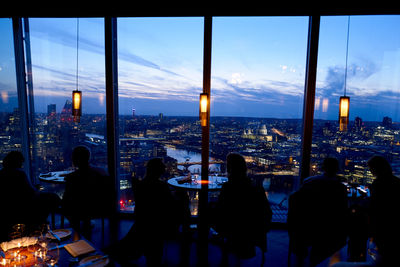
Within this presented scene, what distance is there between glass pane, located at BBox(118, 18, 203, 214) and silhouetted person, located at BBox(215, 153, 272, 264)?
1686 millimetres

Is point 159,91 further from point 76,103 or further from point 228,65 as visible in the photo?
point 76,103

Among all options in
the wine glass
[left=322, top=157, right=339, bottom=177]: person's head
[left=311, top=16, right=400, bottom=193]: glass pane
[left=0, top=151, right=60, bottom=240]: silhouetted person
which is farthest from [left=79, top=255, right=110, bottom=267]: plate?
[left=311, top=16, right=400, bottom=193]: glass pane

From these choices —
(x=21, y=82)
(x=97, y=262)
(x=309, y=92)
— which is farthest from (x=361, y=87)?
(x=21, y=82)

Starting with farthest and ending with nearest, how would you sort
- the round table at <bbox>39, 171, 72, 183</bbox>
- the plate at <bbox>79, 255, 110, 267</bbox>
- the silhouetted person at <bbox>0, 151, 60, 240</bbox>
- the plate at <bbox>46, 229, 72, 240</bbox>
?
the round table at <bbox>39, 171, 72, 183</bbox> < the silhouetted person at <bbox>0, 151, 60, 240</bbox> < the plate at <bbox>46, 229, 72, 240</bbox> < the plate at <bbox>79, 255, 110, 267</bbox>

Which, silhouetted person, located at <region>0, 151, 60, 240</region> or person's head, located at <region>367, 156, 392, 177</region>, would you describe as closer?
person's head, located at <region>367, 156, 392, 177</region>

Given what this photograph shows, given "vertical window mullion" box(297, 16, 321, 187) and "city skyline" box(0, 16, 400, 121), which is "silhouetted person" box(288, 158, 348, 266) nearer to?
"vertical window mullion" box(297, 16, 321, 187)

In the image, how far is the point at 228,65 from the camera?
4.14 meters

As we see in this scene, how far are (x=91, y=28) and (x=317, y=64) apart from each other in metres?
3.93

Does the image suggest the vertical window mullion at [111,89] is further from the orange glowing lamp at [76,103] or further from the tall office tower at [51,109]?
the tall office tower at [51,109]

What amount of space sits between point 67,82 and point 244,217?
3.87 meters

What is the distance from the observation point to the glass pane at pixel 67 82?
4.30 metres

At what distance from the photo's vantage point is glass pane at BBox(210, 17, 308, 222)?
4086mm

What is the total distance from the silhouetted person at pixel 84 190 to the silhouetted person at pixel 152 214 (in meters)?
0.81

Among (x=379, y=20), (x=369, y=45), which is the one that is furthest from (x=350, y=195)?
(x=379, y=20)
